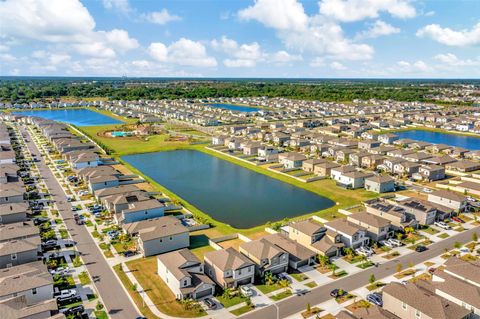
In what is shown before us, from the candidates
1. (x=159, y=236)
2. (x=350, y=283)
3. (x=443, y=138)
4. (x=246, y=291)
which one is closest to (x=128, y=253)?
(x=159, y=236)

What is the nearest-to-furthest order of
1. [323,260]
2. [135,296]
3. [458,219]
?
[135,296]
[323,260]
[458,219]

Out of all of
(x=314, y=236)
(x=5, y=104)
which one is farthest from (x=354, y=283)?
(x=5, y=104)

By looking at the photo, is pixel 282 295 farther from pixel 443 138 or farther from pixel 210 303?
pixel 443 138

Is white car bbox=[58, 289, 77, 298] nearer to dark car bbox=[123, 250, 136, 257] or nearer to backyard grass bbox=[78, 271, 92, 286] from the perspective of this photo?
backyard grass bbox=[78, 271, 92, 286]

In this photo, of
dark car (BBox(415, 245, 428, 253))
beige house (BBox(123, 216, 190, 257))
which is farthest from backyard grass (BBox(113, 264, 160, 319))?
dark car (BBox(415, 245, 428, 253))

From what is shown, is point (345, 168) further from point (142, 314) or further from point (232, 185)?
point (142, 314)

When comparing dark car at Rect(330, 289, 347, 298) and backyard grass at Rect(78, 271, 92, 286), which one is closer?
dark car at Rect(330, 289, 347, 298)
